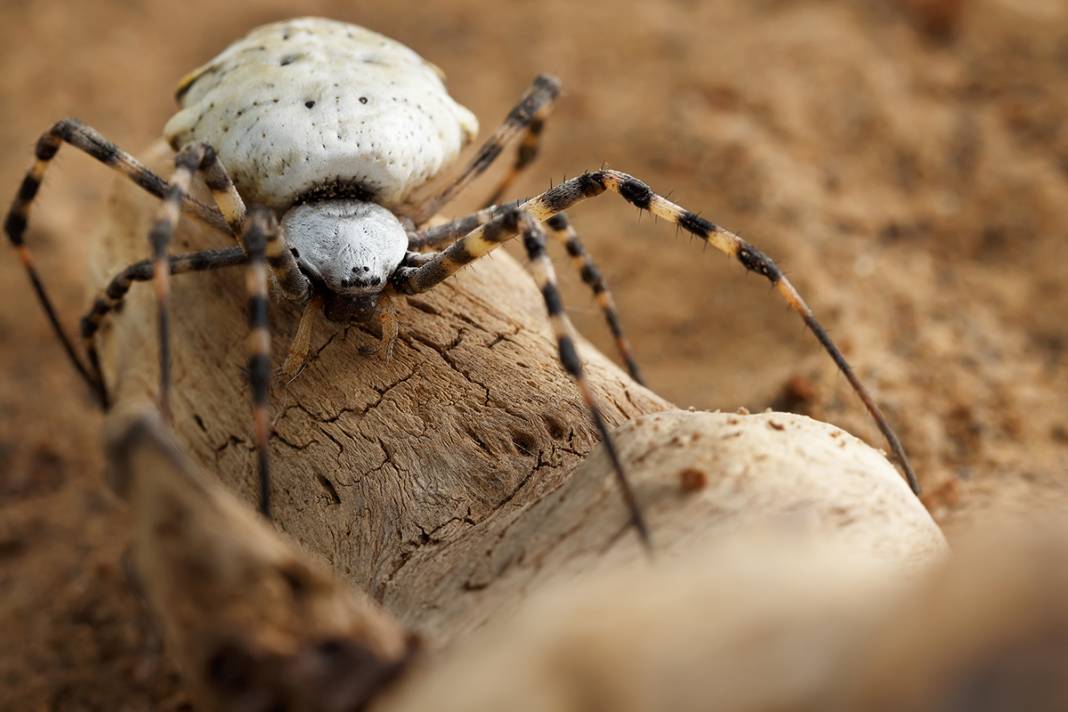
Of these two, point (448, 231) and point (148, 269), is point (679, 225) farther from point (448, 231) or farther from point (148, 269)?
point (148, 269)

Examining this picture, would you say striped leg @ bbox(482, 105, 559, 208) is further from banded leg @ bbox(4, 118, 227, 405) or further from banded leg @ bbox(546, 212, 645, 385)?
banded leg @ bbox(4, 118, 227, 405)

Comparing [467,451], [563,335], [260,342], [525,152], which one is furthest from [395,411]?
[525,152]

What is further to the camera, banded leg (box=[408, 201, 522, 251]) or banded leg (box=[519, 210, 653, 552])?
banded leg (box=[408, 201, 522, 251])

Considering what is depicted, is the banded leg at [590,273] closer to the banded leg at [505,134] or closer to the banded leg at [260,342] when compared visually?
the banded leg at [505,134]

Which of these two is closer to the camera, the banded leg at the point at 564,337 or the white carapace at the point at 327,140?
the banded leg at the point at 564,337

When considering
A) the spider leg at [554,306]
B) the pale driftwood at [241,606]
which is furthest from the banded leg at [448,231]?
the pale driftwood at [241,606]

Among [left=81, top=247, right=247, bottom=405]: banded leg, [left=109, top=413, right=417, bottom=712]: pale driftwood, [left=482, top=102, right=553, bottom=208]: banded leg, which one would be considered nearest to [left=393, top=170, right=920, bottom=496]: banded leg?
[left=81, top=247, right=247, bottom=405]: banded leg
